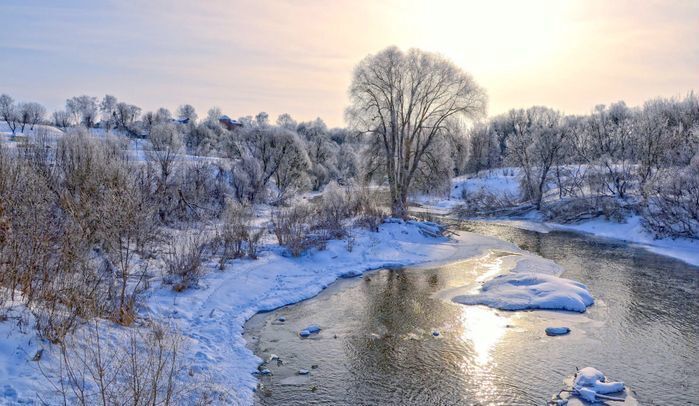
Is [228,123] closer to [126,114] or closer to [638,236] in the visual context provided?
[126,114]

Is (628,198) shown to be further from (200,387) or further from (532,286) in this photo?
(200,387)

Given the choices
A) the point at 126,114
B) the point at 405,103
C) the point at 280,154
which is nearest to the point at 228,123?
the point at 126,114

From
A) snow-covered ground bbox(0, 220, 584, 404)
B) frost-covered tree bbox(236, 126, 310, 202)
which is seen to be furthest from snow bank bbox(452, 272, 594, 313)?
frost-covered tree bbox(236, 126, 310, 202)

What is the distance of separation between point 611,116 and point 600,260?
5649cm

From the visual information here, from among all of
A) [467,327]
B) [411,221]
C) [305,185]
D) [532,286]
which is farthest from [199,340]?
[305,185]

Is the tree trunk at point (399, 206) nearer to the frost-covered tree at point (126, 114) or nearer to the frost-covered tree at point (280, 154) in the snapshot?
the frost-covered tree at point (280, 154)

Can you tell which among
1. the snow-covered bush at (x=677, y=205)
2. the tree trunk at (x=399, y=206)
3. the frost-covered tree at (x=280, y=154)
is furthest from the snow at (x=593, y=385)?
the frost-covered tree at (x=280, y=154)

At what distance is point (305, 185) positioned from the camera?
46.2m

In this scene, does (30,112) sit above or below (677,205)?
above

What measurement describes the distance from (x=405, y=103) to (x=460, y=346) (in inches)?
814

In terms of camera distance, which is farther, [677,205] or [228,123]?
[228,123]

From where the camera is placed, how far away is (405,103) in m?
28.7

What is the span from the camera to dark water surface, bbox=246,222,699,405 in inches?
330

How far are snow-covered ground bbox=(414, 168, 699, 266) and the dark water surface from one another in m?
8.32
